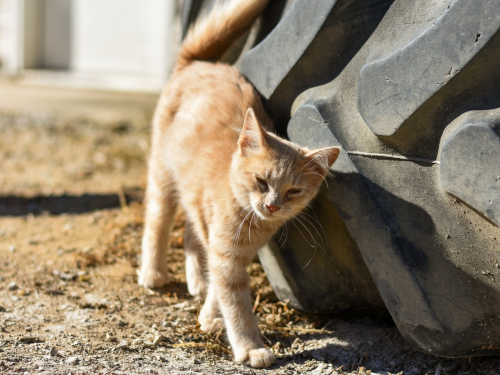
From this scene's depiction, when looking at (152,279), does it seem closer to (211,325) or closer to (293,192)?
(211,325)

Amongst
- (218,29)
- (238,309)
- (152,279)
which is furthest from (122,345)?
(218,29)

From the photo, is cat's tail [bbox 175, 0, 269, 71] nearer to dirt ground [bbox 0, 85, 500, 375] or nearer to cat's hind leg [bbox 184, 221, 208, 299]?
cat's hind leg [bbox 184, 221, 208, 299]

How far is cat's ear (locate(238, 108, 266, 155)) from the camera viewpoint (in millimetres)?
1846

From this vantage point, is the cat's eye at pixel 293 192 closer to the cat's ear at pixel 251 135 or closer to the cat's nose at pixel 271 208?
the cat's nose at pixel 271 208

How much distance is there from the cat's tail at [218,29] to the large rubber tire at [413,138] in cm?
28

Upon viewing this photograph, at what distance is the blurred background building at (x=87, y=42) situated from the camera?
21.9ft

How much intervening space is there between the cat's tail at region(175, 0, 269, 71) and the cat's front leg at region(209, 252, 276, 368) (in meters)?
0.96

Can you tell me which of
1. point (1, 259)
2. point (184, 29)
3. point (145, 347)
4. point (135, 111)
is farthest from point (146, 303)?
point (135, 111)

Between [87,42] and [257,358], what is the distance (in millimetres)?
6466

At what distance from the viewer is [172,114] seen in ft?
8.36

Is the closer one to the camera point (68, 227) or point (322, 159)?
point (322, 159)

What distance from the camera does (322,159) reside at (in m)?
1.69

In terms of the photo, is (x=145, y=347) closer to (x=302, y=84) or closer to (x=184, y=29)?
(x=302, y=84)

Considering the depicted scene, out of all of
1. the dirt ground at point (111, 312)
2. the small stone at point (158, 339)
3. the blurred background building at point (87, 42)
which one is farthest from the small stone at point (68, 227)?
the blurred background building at point (87, 42)
